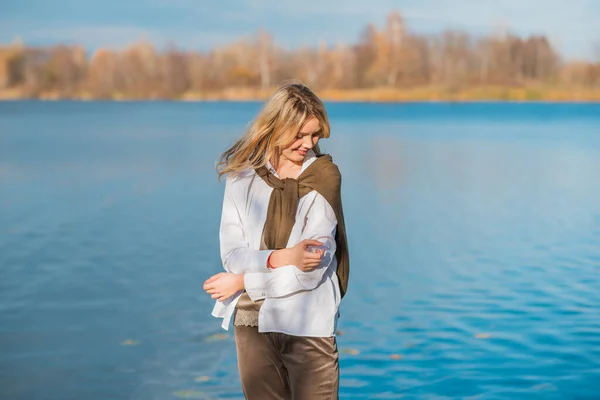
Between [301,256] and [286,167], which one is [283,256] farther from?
[286,167]

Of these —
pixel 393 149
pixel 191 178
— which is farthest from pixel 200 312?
pixel 393 149

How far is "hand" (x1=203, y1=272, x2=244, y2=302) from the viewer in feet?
9.38

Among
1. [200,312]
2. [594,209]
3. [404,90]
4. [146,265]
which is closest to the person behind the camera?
[200,312]

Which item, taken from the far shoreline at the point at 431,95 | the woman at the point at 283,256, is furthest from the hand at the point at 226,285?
the far shoreline at the point at 431,95

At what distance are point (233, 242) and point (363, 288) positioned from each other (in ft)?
18.4

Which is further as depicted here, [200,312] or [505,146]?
[505,146]

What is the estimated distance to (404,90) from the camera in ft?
336

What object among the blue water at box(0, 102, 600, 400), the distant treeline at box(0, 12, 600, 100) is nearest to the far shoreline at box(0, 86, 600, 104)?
the distant treeline at box(0, 12, 600, 100)

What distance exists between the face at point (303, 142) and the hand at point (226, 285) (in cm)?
42

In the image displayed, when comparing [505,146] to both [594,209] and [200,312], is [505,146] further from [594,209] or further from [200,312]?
[200,312]

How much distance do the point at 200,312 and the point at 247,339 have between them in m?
4.70

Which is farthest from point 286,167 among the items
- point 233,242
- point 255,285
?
point 255,285

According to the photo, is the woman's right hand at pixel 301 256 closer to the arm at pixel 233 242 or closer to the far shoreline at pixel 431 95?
the arm at pixel 233 242

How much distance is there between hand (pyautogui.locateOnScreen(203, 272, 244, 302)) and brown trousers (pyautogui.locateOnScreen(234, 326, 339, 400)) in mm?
138
